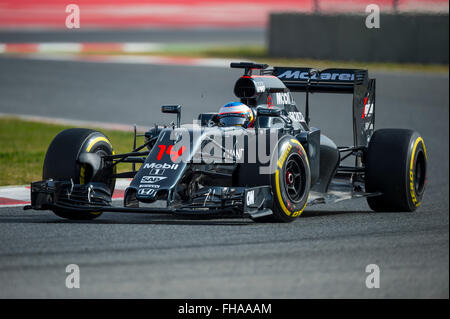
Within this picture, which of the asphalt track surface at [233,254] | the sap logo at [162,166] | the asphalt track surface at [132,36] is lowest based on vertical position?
the asphalt track surface at [233,254]

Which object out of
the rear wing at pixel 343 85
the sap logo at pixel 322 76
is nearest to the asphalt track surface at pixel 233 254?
the rear wing at pixel 343 85

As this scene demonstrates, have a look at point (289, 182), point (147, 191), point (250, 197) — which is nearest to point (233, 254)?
point (250, 197)

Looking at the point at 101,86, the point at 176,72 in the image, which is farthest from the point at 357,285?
the point at 176,72

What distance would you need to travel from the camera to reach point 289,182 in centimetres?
901

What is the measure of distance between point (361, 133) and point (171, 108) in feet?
8.71

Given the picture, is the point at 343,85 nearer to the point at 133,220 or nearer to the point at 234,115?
the point at 234,115

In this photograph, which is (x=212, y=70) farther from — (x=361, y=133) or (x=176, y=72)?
(x=361, y=133)

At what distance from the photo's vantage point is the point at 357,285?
256 inches

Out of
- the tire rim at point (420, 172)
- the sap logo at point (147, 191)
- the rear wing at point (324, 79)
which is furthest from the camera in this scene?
the rear wing at point (324, 79)

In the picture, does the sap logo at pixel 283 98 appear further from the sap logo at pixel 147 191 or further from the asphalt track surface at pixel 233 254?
the sap logo at pixel 147 191

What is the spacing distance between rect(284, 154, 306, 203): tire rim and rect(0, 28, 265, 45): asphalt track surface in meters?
34.8

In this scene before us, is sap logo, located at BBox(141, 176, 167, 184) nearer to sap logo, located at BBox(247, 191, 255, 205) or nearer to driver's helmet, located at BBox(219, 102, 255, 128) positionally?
sap logo, located at BBox(247, 191, 255, 205)

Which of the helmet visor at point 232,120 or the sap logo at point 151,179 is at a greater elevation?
the helmet visor at point 232,120

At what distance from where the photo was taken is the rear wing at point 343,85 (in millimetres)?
10766
